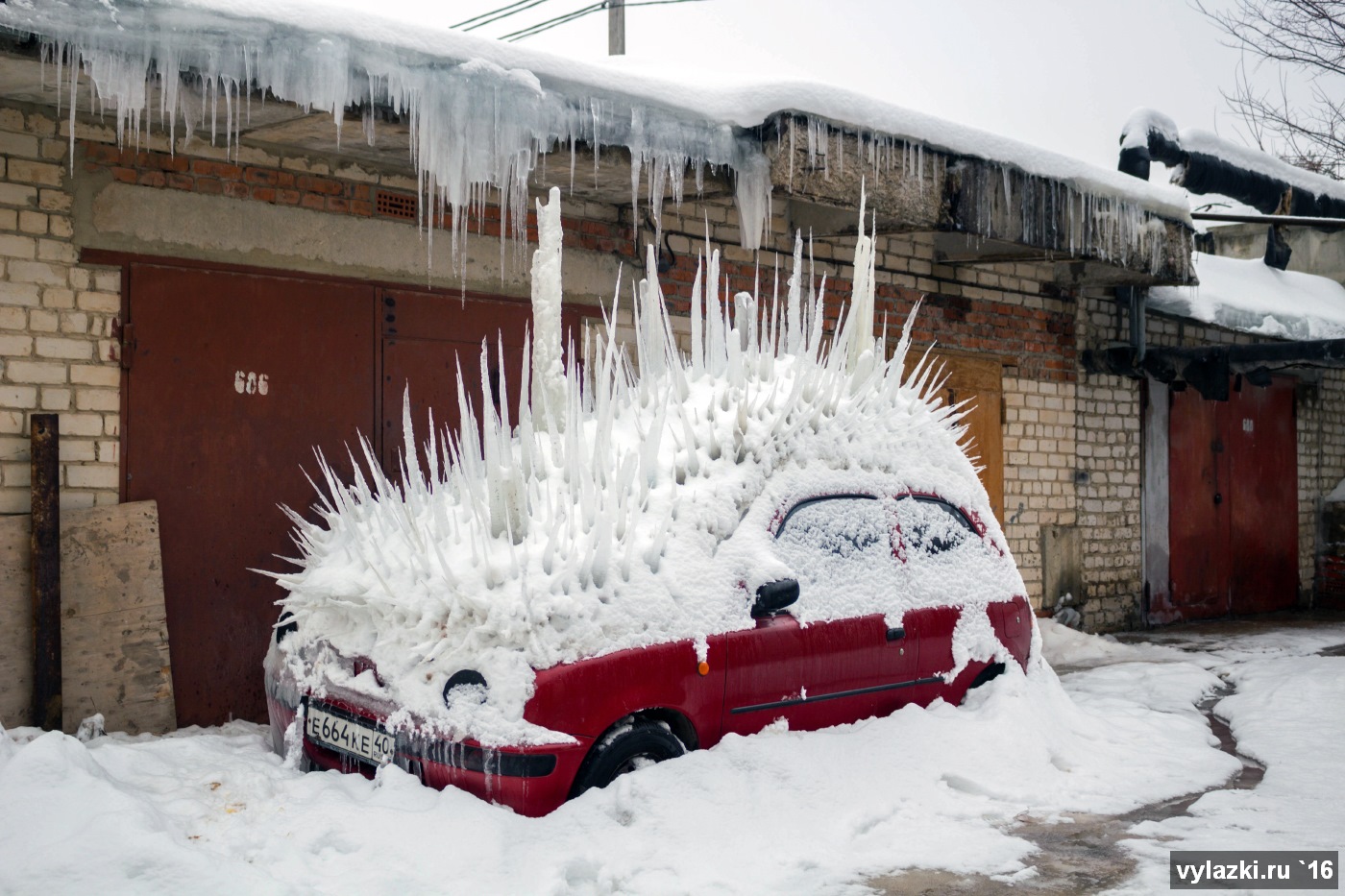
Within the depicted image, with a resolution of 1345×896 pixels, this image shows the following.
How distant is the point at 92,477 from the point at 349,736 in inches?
97.1

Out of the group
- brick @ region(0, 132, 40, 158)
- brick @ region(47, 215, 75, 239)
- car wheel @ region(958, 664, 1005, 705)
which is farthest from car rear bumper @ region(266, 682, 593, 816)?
brick @ region(0, 132, 40, 158)

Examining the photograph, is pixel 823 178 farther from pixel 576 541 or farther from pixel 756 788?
pixel 756 788

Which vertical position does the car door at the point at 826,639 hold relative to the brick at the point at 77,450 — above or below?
below

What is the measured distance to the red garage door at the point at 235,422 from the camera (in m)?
5.96

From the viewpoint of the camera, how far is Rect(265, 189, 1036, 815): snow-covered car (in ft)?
12.8

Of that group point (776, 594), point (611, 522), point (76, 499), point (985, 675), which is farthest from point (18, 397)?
point (985, 675)

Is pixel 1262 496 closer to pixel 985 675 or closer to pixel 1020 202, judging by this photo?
pixel 1020 202

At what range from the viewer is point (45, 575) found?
5430 mm

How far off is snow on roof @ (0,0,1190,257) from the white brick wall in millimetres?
495

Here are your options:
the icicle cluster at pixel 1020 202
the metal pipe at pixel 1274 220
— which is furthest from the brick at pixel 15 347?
the metal pipe at pixel 1274 220

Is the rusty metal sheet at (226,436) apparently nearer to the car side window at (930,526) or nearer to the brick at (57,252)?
the brick at (57,252)

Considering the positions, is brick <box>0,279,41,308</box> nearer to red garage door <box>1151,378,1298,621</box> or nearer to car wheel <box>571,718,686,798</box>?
car wheel <box>571,718,686,798</box>

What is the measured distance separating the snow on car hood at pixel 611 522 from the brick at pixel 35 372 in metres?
1.55

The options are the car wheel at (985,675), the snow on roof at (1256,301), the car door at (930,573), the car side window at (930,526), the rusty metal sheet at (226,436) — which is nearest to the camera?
the car door at (930,573)
